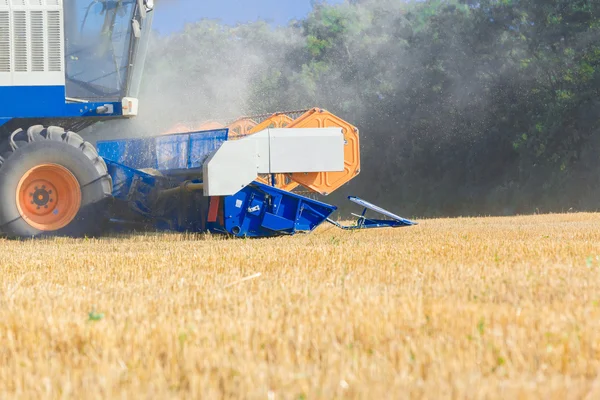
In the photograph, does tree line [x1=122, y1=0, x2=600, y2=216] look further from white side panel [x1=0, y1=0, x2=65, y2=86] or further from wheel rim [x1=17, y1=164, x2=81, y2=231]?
wheel rim [x1=17, y1=164, x2=81, y2=231]

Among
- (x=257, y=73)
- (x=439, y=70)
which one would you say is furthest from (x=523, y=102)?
(x=257, y=73)

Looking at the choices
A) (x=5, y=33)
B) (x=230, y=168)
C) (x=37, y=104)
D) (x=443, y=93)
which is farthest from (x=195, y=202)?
(x=443, y=93)

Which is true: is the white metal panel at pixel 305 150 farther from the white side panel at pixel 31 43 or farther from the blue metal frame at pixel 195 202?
the white side panel at pixel 31 43

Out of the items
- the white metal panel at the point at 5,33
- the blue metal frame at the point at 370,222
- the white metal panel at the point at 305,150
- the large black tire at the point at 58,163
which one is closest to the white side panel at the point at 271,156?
the white metal panel at the point at 305,150

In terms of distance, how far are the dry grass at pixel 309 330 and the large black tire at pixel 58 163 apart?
333cm

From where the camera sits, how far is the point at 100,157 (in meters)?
9.03

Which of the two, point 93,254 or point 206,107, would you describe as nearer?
point 93,254

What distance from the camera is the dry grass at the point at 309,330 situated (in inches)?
88.9

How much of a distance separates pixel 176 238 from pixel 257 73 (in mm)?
22784

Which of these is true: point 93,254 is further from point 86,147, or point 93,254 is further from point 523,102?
point 523,102

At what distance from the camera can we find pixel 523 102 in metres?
23.2

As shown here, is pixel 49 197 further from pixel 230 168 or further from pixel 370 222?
pixel 370 222

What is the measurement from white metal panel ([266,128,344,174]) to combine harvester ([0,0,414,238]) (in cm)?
1

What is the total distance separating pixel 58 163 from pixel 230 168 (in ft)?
5.85
